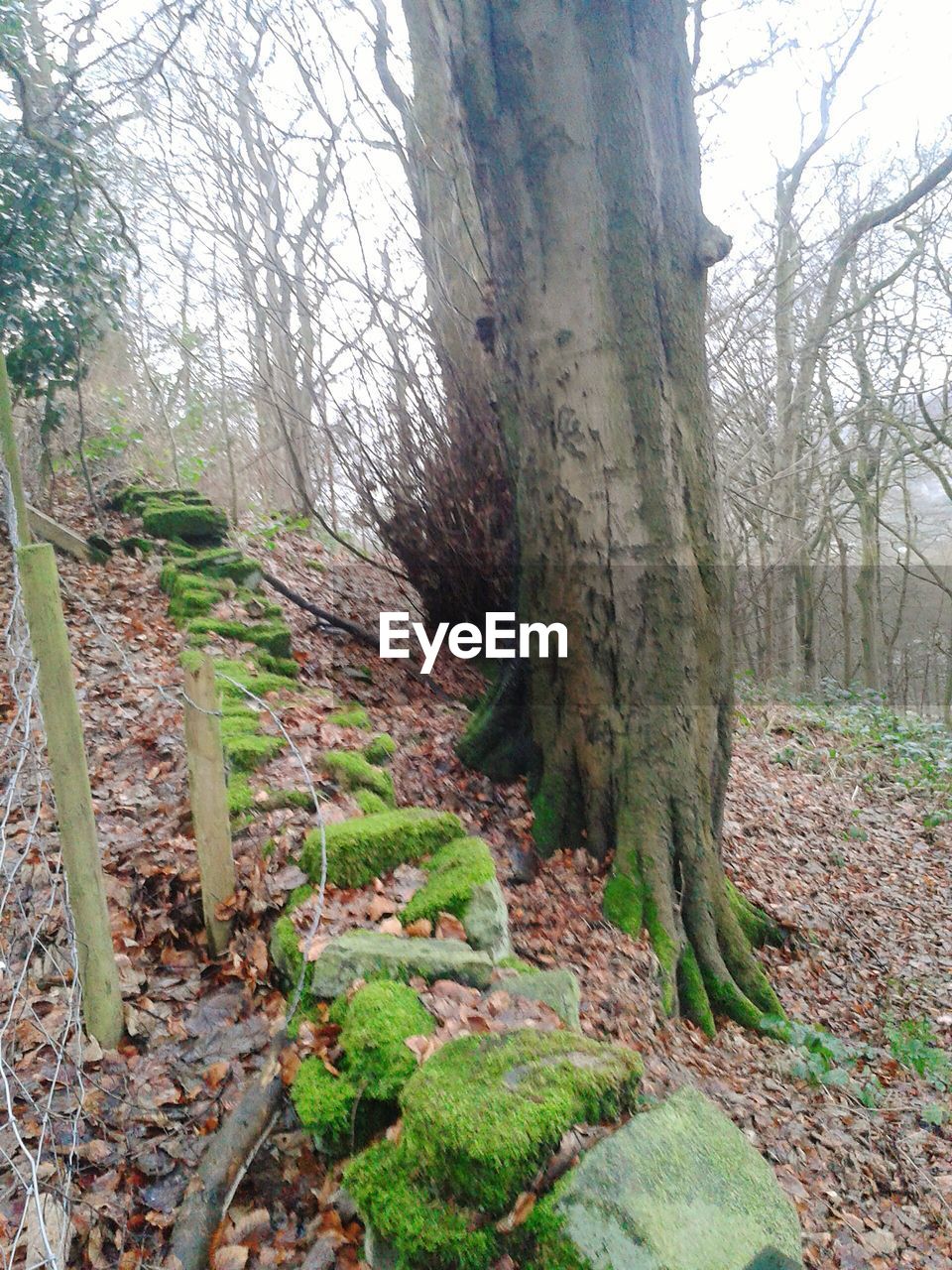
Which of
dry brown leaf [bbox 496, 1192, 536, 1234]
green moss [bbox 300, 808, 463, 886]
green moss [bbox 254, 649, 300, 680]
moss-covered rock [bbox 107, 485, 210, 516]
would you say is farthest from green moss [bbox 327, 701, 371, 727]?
moss-covered rock [bbox 107, 485, 210, 516]

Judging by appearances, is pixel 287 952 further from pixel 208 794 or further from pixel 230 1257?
pixel 230 1257

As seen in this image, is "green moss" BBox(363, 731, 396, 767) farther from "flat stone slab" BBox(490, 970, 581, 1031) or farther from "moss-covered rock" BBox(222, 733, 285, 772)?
"flat stone slab" BBox(490, 970, 581, 1031)

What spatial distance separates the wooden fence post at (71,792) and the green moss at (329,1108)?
2.59 feet

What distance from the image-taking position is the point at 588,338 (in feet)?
14.3

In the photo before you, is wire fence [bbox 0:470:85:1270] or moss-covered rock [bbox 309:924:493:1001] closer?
wire fence [bbox 0:470:85:1270]

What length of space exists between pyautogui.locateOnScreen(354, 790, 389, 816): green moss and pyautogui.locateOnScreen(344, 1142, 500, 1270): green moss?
79.9 inches

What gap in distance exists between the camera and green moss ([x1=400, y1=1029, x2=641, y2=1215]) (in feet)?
5.97

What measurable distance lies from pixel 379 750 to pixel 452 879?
5.51 feet

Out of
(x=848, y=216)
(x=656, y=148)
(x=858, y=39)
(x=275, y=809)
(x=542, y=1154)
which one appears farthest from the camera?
(x=848, y=216)

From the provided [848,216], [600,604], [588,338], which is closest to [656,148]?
[588,338]

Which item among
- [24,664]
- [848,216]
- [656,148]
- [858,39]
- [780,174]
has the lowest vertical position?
[24,664]

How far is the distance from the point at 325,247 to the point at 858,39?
10.8 metres

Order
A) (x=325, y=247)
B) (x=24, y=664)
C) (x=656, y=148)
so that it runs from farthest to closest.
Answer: (x=325, y=247) < (x=656, y=148) < (x=24, y=664)

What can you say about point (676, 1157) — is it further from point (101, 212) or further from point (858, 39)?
point (858, 39)
